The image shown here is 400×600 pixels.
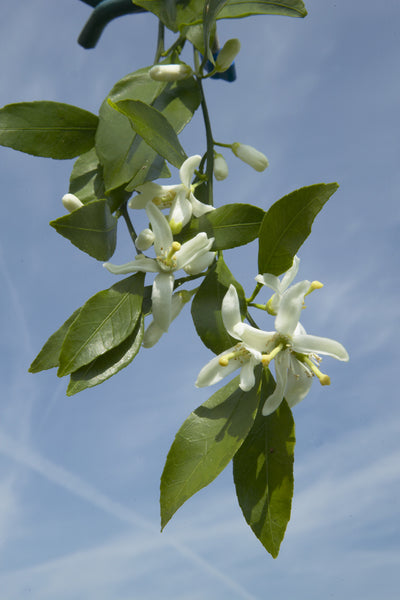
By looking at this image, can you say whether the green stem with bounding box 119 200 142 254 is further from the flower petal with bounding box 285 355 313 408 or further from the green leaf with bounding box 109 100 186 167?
the flower petal with bounding box 285 355 313 408

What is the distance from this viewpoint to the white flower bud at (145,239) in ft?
2.45

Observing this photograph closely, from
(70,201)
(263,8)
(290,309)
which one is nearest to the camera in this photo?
(290,309)

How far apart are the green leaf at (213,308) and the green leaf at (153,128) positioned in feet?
0.46

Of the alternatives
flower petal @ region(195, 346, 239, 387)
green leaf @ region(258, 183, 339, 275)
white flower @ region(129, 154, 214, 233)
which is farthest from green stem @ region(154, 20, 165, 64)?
flower petal @ region(195, 346, 239, 387)

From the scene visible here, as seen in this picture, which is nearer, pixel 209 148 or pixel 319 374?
pixel 319 374

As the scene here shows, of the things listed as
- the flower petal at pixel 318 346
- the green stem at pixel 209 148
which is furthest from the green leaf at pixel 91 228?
the flower petal at pixel 318 346

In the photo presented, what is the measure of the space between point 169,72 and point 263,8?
0.60 feet

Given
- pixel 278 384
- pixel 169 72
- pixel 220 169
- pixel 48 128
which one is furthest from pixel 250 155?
pixel 278 384

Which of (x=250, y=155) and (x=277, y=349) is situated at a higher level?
(x=250, y=155)

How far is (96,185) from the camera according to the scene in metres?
0.83

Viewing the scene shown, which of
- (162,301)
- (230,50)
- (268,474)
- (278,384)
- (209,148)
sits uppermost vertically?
(230,50)

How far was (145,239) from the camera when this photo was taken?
75cm

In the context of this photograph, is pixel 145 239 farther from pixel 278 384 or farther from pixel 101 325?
pixel 278 384

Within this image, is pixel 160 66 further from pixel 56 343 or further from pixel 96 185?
pixel 56 343
